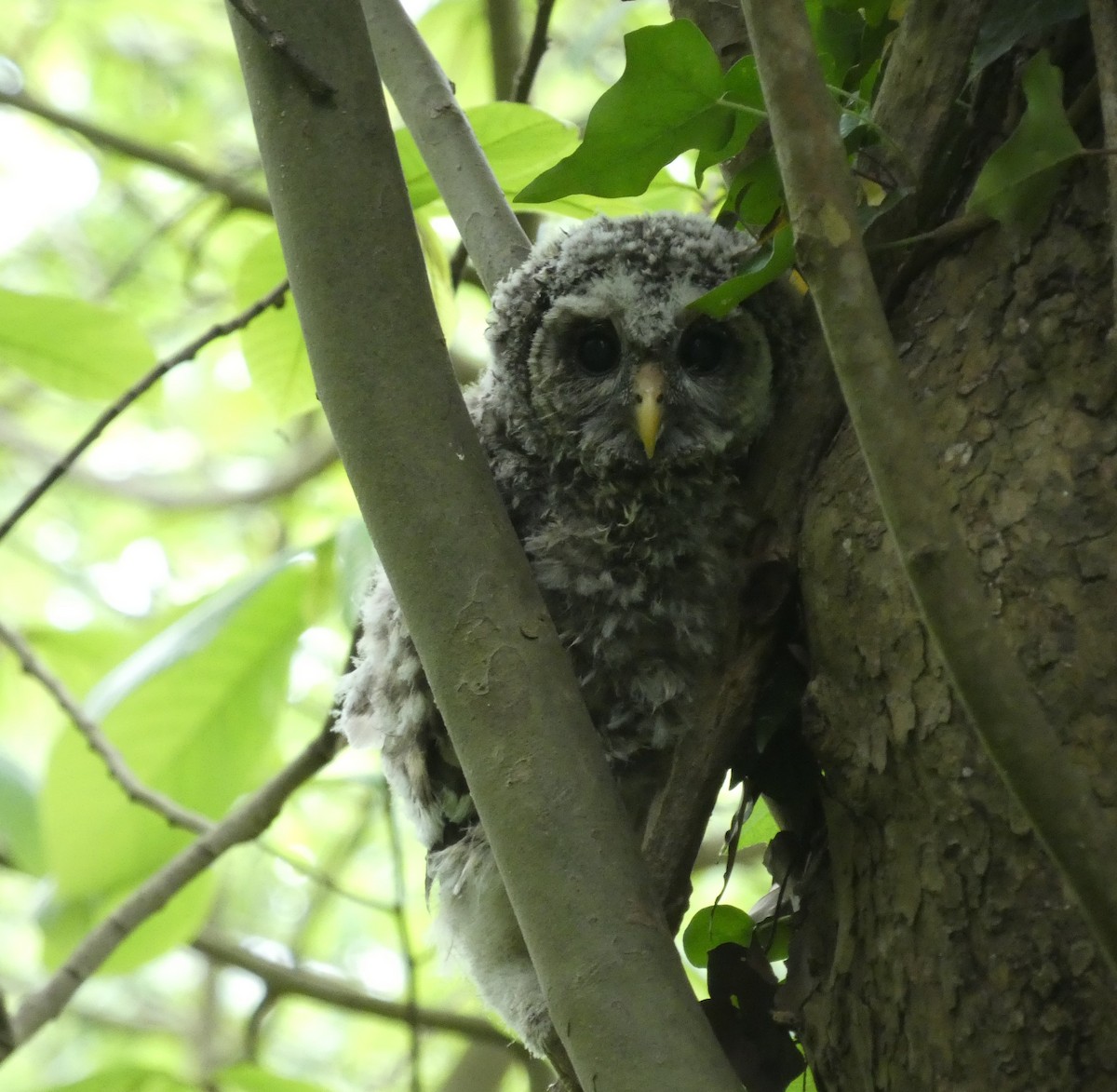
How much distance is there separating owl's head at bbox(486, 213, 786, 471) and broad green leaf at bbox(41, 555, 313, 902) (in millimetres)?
571

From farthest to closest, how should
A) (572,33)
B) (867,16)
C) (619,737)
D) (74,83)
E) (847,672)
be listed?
(74,83) → (572,33) → (619,737) → (867,16) → (847,672)

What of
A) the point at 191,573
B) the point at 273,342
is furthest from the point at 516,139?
the point at 191,573

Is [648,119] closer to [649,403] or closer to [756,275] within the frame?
[756,275]

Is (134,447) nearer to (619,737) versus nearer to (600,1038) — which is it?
(619,737)

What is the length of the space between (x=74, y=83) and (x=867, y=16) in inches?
159

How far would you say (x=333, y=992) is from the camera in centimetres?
252

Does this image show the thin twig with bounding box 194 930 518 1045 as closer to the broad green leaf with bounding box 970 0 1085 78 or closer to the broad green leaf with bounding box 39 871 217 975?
the broad green leaf with bounding box 39 871 217 975

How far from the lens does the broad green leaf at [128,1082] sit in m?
1.83

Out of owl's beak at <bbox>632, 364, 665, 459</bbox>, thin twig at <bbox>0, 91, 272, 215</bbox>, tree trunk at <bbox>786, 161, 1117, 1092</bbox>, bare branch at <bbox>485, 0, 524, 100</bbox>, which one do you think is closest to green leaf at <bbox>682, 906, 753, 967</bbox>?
tree trunk at <bbox>786, 161, 1117, 1092</bbox>

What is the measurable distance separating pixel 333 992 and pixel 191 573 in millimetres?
2632

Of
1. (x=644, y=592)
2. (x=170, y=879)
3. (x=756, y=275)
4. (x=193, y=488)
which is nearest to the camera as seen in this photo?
(x=756, y=275)

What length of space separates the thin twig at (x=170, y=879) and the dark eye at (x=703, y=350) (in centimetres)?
94

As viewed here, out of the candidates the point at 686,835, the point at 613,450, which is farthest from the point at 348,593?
the point at 686,835

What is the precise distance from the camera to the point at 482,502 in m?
1.22
